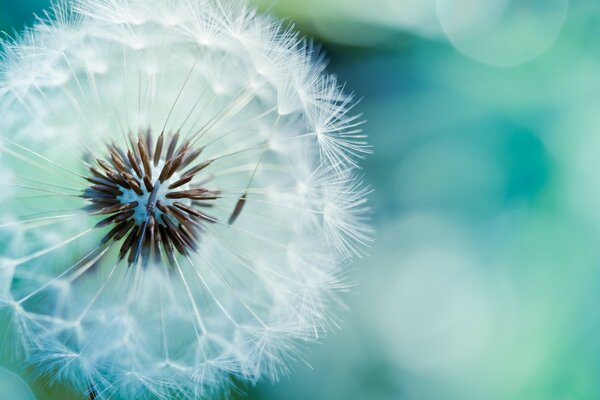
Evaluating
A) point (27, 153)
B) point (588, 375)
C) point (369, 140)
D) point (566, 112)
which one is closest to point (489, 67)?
point (566, 112)

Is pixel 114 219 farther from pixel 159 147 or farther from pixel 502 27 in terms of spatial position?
pixel 502 27

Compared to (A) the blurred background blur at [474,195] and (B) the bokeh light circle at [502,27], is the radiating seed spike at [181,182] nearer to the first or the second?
(A) the blurred background blur at [474,195]

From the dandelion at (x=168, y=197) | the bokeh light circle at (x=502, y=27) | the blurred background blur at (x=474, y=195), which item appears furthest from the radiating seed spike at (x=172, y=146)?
the bokeh light circle at (x=502, y=27)

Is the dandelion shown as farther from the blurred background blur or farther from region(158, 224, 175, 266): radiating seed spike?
the blurred background blur

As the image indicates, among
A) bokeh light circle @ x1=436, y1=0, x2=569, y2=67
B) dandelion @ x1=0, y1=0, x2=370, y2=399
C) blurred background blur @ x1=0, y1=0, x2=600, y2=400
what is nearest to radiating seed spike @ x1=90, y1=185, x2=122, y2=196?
dandelion @ x1=0, y1=0, x2=370, y2=399

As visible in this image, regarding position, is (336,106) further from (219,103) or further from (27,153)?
(27,153)

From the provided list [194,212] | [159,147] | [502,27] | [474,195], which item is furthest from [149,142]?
[502,27]
